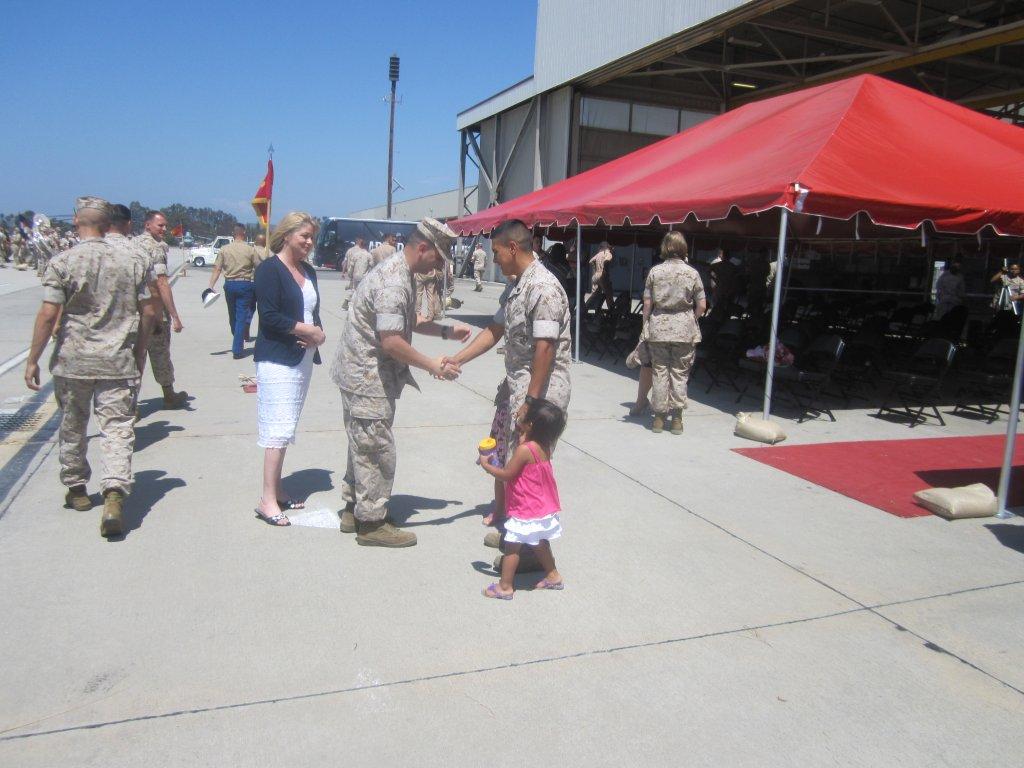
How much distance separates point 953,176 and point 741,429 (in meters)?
3.82

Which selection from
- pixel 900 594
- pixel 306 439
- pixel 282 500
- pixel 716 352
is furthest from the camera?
pixel 716 352

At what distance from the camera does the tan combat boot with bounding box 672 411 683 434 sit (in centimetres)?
Result: 698

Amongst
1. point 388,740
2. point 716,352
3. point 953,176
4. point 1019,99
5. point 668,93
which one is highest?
point 668,93

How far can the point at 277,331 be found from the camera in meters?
4.16

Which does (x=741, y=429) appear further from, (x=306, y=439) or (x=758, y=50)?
(x=758, y=50)

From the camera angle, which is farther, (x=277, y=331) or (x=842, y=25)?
(x=842, y=25)

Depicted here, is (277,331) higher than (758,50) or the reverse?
the reverse

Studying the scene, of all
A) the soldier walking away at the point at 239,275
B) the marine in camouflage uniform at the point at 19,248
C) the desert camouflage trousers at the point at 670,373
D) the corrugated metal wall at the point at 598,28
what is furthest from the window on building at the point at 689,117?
the marine in camouflage uniform at the point at 19,248

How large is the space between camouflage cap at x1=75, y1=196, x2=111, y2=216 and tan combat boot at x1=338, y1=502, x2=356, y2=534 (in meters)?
2.16

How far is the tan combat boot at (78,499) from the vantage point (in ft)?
14.4

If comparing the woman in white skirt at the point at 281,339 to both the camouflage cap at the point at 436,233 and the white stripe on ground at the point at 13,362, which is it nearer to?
the camouflage cap at the point at 436,233

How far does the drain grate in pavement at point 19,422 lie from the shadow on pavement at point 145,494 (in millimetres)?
1907

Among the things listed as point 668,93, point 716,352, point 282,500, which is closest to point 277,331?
point 282,500

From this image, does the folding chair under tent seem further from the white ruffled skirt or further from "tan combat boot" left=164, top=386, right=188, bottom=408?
"tan combat boot" left=164, top=386, right=188, bottom=408
